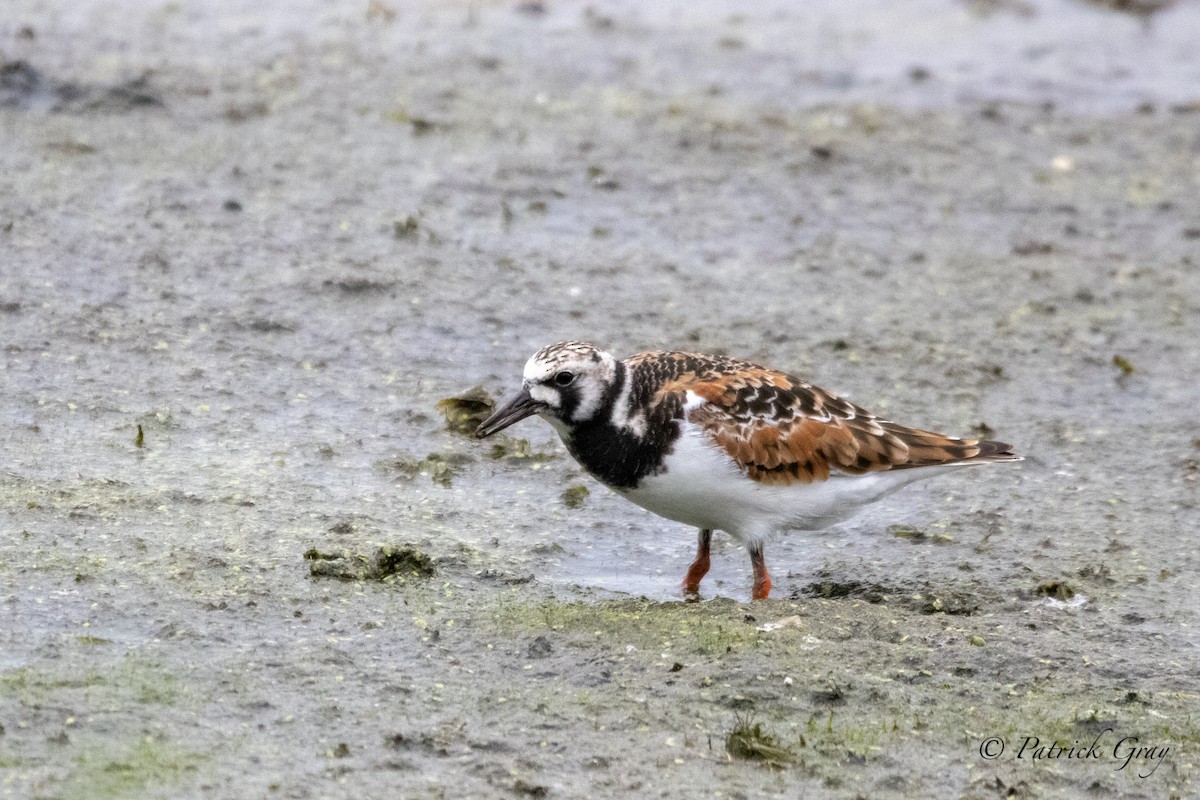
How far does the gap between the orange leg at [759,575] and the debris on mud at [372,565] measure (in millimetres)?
1155

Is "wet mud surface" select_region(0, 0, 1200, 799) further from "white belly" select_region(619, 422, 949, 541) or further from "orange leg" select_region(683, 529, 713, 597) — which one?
"white belly" select_region(619, 422, 949, 541)

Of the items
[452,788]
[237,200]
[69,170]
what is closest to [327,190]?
[237,200]

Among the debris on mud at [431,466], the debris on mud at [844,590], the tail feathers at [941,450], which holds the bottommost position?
the debris on mud at [844,590]

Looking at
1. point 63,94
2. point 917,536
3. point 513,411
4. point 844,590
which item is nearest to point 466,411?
point 513,411

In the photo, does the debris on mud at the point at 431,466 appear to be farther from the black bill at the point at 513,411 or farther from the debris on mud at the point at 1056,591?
the debris on mud at the point at 1056,591

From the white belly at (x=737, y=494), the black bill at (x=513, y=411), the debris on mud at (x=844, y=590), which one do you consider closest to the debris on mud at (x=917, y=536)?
the white belly at (x=737, y=494)

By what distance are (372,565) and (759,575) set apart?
139cm

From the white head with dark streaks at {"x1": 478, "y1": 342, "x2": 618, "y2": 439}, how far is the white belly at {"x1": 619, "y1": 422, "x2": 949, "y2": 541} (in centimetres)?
31

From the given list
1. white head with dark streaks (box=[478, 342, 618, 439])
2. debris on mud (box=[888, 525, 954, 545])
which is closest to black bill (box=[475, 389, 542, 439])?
white head with dark streaks (box=[478, 342, 618, 439])

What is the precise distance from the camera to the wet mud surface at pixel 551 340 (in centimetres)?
452

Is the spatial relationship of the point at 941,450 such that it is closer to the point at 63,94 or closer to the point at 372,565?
the point at 372,565

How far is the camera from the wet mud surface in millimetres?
4523

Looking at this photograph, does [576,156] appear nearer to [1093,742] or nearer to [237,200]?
[237,200]

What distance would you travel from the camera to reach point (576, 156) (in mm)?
9727
